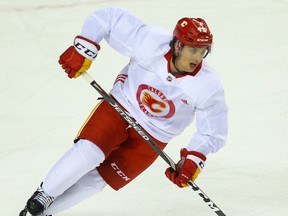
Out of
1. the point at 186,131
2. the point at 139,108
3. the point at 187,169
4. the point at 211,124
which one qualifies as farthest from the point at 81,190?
the point at 186,131

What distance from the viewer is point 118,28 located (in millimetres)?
4219

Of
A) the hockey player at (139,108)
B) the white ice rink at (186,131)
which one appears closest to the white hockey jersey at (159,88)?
the hockey player at (139,108)

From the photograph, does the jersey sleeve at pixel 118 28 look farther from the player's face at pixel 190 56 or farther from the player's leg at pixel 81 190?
the player's leg at pixel 81 190

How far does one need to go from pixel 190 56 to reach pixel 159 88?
25 centimetres

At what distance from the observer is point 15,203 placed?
470 cm

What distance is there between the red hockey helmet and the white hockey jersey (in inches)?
7.1

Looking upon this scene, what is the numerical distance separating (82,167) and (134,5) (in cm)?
276

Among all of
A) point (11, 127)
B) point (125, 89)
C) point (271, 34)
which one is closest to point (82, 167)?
point (125, 89)

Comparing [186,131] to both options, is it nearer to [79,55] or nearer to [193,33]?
[79,55]

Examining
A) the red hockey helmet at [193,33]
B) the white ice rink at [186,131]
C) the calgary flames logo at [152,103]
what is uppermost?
the red hockey helmet at [193,33]

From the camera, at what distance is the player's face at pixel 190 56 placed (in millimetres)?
4000

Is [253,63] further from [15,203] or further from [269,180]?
[15,203]

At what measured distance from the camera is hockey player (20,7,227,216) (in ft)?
13.4

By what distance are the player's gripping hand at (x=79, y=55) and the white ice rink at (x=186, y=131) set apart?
890mm
